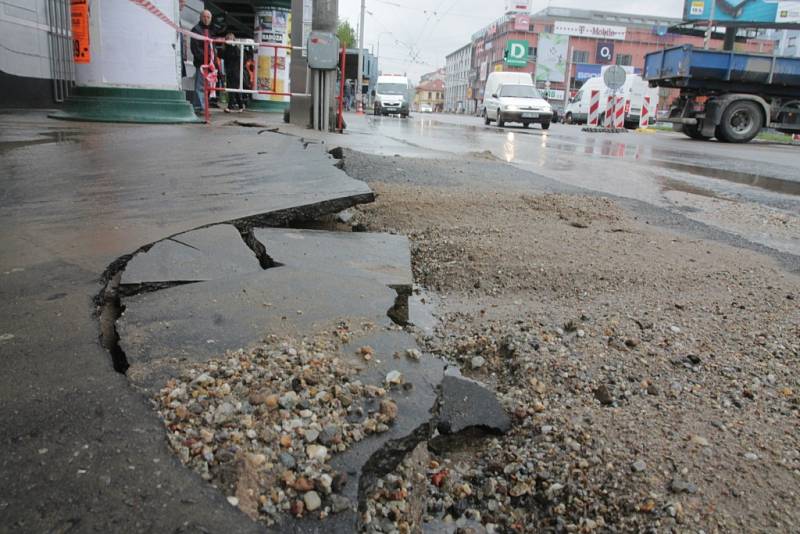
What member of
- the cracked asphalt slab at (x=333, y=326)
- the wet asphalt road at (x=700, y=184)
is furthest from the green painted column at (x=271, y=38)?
the cracked asphalt slab at (x=333, y=326)

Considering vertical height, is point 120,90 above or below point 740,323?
above

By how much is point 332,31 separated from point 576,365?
819cm

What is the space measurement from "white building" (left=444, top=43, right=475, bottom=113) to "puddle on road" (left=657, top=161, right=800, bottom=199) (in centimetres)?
9092

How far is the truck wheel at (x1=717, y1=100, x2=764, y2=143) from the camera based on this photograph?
16.4 m

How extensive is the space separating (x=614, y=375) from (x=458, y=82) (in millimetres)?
121362

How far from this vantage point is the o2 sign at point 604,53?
82.7 meters

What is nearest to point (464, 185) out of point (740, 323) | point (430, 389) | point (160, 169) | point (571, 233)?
point (571, 233)

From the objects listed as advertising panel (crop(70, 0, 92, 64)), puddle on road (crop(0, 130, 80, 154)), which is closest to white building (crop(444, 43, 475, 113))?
advertising panel (crop(70, 0, 92, 64))

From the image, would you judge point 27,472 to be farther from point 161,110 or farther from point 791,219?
point 161,110

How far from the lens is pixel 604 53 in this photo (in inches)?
3255

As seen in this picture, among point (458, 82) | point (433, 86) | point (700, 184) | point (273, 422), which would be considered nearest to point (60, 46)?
point (700, 184)

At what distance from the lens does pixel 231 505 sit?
93 centimetres

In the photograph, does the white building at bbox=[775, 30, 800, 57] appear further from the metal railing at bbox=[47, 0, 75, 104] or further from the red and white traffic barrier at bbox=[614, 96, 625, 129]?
the metal railing at bbox=[47, 0, 75, 104]

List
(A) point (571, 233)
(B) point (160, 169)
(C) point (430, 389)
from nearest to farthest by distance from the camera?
(C) point (430, 389)
(A) point (571, 233)
(B) point (160, 169)
